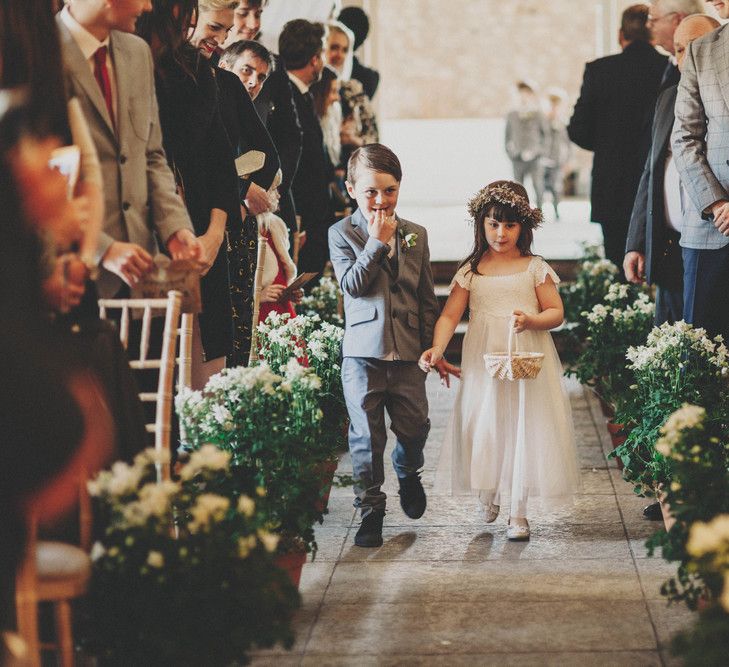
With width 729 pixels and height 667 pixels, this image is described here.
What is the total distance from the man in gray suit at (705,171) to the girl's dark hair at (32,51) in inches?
117

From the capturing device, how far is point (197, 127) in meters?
4.19

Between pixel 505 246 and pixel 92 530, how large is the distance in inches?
95.2

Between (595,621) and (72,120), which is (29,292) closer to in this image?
(72,120)

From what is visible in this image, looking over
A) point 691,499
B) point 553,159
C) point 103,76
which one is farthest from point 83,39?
point 553,159

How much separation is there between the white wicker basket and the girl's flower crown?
530mm

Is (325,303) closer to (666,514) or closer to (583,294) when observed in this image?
(583,294)

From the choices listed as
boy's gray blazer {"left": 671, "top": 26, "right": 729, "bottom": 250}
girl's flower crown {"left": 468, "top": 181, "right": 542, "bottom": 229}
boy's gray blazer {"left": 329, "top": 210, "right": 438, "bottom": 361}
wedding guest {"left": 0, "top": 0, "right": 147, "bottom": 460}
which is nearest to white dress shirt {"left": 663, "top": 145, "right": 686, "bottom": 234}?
boy's gray blazer {"left": 671, "top": 26, "right": 729, "bottom": 250}

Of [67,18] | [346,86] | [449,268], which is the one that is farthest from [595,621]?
[449,268]

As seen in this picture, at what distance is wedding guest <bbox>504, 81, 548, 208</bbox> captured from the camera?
677 inches

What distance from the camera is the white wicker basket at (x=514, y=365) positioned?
4555 millimetres

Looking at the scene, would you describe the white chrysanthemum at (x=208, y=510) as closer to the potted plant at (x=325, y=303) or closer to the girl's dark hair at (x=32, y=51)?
the girl's dark hair at (x=32, y=51)

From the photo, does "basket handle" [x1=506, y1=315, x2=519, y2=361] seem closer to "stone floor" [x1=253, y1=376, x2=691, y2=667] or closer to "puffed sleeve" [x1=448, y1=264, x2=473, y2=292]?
"puffed sleeve" [x1=448, y1=264, x2=473, y2=292]

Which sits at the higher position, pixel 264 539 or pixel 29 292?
pixel 29 292

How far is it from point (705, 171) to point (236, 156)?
2007 millimetres
